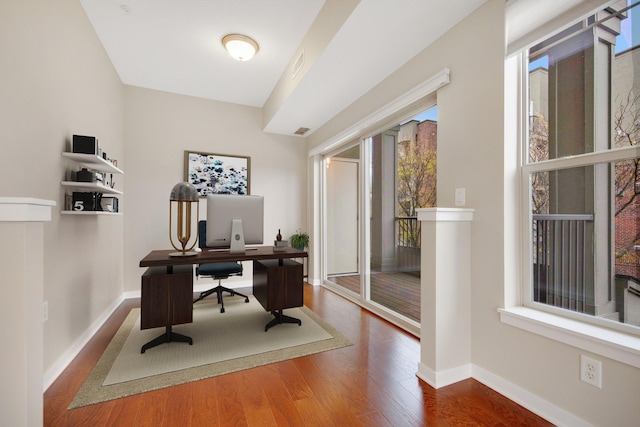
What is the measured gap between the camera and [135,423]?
1.47m

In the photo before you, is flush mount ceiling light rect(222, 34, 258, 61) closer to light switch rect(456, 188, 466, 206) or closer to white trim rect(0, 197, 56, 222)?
white trim rect(0, 197, 56, 222)

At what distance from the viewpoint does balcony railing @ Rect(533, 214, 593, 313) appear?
156 cm

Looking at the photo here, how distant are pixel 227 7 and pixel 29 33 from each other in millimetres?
1403

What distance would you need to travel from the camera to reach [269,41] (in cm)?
291

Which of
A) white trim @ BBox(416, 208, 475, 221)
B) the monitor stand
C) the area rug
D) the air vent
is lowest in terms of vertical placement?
the area rug

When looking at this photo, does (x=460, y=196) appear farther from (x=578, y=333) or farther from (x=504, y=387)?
(x=504, y=387)

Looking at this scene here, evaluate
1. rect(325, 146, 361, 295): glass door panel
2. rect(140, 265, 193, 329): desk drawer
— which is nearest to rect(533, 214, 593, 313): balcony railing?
rect(140, 265, 193, 329): desk drawer

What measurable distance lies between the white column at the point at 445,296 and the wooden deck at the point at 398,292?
0.78 metres

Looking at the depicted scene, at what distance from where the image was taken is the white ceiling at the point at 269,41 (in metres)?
2.07

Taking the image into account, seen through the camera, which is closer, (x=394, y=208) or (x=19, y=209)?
(x=19, y=209)

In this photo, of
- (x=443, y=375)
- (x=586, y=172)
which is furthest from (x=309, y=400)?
(x=586, y=172)

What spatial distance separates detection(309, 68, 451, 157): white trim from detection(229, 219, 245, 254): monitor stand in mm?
1813

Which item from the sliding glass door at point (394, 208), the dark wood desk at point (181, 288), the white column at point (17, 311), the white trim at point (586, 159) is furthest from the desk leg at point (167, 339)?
the white trim at point (586, 159)

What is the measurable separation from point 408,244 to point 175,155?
343cm
